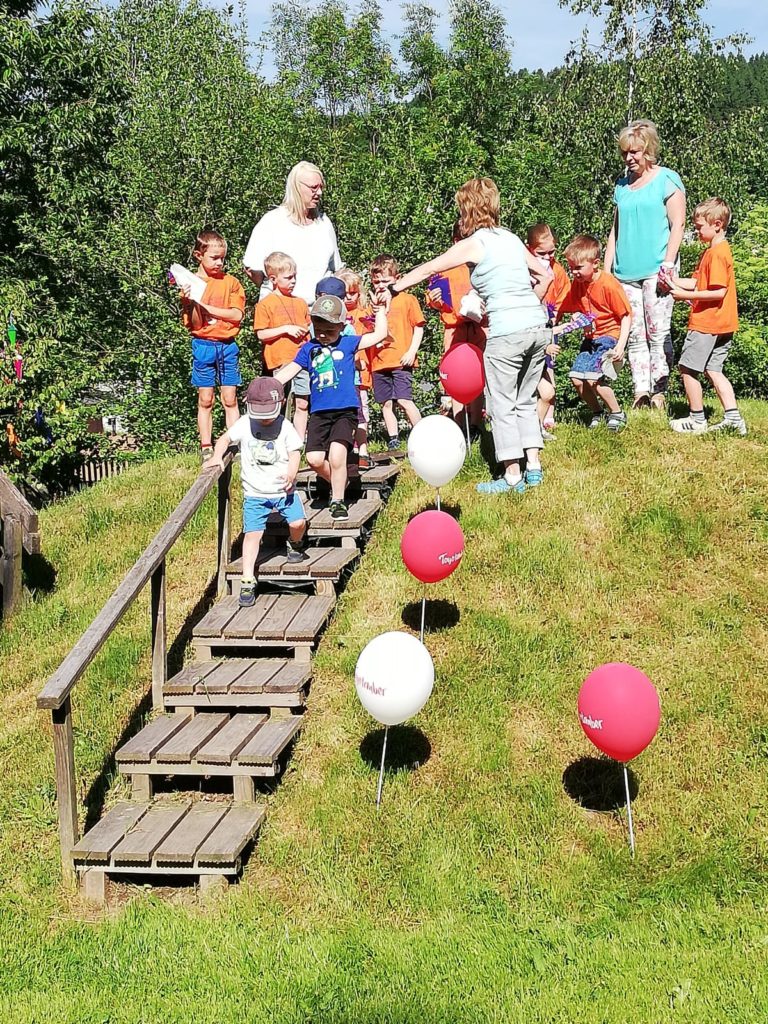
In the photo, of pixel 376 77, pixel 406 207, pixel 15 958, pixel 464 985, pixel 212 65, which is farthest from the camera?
pixel 376 77

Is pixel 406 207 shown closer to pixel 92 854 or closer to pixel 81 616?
pixel 81 616

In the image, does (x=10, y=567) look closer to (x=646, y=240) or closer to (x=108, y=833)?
(x=108, y=833)

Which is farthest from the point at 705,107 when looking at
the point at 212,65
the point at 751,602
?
the point at 751,602

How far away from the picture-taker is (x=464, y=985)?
4.07 meters

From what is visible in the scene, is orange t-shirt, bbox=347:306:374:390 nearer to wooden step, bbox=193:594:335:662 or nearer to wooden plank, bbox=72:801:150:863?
wooden step, bbox=193:594:335:662

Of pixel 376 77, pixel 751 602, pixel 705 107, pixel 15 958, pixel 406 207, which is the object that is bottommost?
pixel 15 958

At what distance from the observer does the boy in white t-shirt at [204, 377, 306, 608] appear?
20.9ft

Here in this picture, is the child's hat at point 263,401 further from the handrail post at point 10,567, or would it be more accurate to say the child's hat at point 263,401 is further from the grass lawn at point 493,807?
the handrail post at point 10,567

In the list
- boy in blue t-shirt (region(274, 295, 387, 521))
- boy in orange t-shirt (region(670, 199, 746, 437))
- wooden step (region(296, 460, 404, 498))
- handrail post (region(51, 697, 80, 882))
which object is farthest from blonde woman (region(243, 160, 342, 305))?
handrail post (region(51, 697, 80, 882))

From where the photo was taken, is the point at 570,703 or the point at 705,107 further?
the point at 705,107

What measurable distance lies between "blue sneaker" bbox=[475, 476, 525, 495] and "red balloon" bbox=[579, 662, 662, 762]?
305 centimetres

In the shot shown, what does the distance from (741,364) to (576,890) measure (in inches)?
614

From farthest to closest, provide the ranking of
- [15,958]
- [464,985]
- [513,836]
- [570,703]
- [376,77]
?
[376,77]
[570,703]
[513,836]
[15,958]
[464,985]

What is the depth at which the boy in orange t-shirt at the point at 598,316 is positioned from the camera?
7.98m
